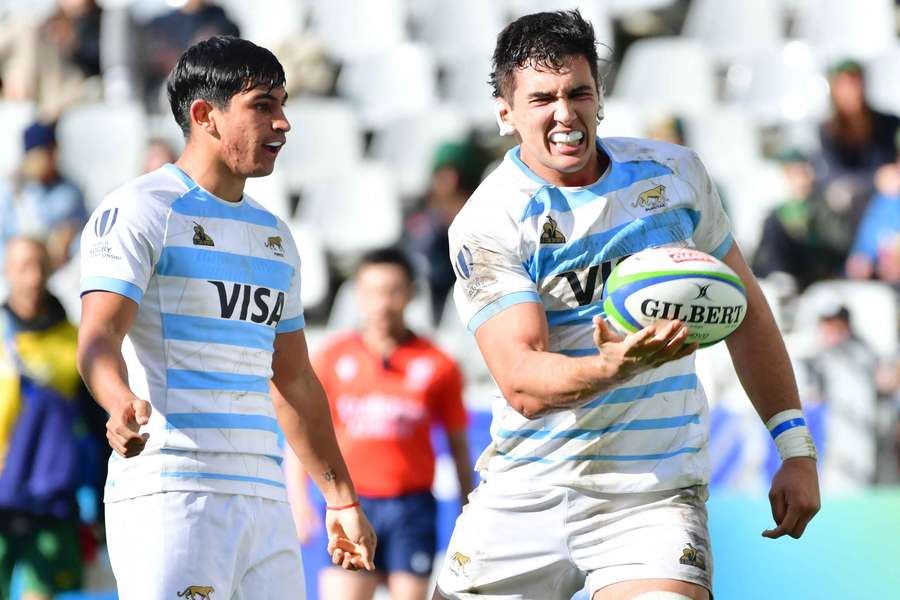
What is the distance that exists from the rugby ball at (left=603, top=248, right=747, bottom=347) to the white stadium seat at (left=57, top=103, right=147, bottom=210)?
28.2 ft

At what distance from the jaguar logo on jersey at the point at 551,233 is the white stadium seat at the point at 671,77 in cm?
899

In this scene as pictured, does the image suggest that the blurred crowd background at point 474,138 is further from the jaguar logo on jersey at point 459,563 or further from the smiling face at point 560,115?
the smiling face at point 560,115

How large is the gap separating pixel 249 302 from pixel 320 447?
1.92ft

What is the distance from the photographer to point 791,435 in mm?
4230

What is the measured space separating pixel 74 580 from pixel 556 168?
14.2ft

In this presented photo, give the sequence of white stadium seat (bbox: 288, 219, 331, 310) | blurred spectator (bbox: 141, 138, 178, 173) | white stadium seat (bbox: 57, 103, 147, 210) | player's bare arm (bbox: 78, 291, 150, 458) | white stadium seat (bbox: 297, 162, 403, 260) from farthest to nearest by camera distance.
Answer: white stadium seat (bbox: 57, 103, 147, 210), white stadium seat (bbox: 297, 162, 403, 260), white stadium seat (bbox: 288, 219, 331, 310), blurred spectator (bbox: 141, 138, 178, 173), player's bare arm (bbox: 78, 291, 150, 458)

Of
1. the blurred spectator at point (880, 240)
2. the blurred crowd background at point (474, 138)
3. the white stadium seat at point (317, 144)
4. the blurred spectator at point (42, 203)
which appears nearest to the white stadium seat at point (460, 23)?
the blurred crowd background at point (474, 138)

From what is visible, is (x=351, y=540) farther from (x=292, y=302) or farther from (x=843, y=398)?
(x=843, y=398)

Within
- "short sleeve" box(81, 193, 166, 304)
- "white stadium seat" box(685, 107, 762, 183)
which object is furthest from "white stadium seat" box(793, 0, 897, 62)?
"short sleeve" box(81, 193, 166, 304)

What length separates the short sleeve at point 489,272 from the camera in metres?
3.99

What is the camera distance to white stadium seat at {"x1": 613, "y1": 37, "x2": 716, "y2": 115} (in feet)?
42.3

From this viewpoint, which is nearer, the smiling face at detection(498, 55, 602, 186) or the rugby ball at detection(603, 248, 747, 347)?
the rugby ball at detection(603, 248, 747, 347)

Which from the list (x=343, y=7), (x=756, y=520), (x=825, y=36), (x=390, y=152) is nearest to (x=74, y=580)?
(x=756, y=520)

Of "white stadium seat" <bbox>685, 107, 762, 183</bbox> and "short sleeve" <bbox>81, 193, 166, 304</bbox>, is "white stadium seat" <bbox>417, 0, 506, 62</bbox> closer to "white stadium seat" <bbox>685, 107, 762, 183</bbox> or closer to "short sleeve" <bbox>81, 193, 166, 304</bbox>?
"white stadium seat" <bbox>685, 107, 762, 183</bbox>
